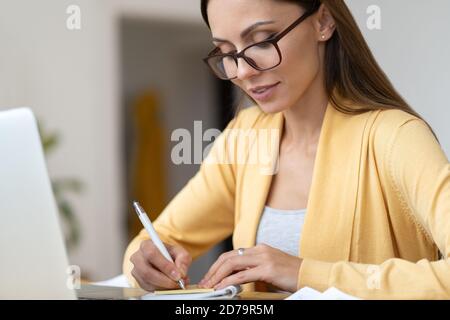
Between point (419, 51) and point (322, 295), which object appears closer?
point (322, 295)

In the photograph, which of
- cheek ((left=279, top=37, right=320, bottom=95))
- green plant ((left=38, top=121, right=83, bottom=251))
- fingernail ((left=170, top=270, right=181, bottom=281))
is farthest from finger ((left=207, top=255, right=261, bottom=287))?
green plant ((left=38, top=121, right=83, bottom=251))

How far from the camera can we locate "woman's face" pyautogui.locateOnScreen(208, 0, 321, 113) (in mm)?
1321

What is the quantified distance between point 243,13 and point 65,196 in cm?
325

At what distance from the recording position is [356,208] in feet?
4.55

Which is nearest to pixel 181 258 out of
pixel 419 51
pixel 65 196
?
pixel 419 51

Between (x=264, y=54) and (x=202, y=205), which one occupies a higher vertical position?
(x=264, y=54)

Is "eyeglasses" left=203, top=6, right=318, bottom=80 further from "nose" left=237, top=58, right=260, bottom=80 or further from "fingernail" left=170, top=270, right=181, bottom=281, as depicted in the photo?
"fingernail" left=170, top=270, right=181, bottom=281

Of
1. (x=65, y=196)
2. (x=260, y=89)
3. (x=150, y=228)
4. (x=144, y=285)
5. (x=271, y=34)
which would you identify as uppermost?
(x=271, y=34)

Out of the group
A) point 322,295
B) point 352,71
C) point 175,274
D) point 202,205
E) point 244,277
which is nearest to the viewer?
point 322,295

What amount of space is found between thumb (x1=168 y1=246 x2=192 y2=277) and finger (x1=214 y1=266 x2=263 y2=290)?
5.8 inches

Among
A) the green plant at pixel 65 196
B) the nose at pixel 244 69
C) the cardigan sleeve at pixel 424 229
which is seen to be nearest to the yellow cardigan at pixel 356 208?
the cardigan sleeve at pixel 424 229

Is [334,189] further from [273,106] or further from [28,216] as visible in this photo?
[28,216]

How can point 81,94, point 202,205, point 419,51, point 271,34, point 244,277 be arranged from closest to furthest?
point 244,277 < point 271,34 < point 202,205 < point 419,51 < point 81,94

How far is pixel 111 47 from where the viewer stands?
4.73m
